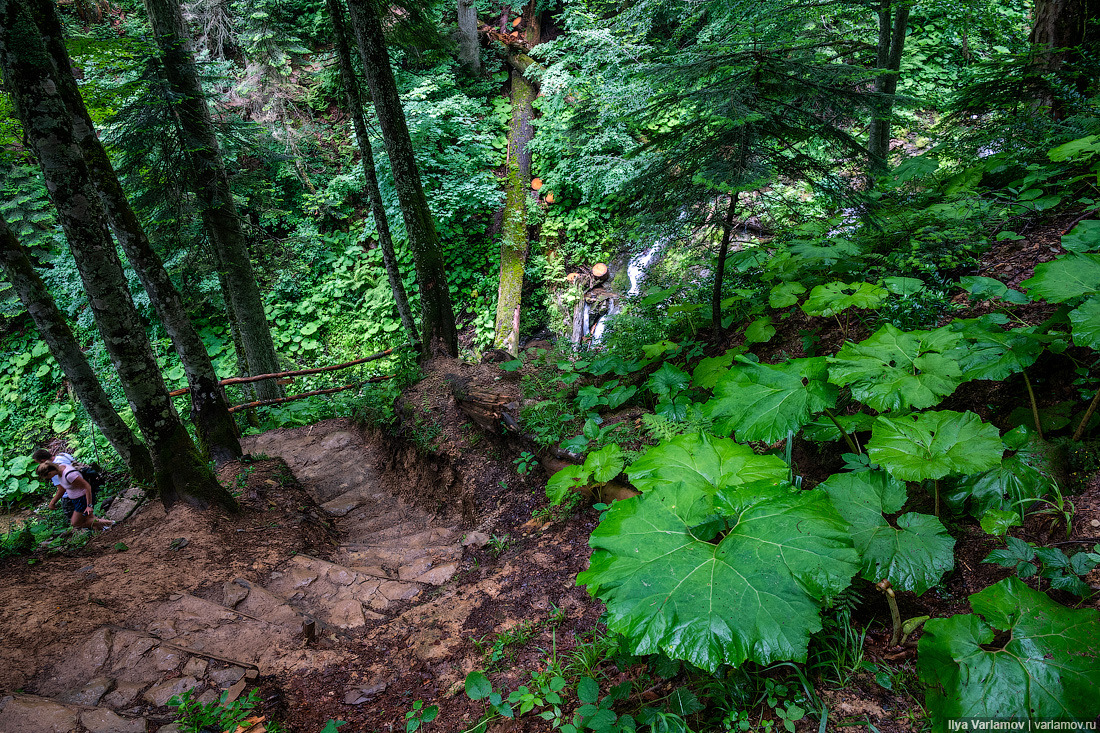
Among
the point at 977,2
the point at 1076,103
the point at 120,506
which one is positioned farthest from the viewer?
the point at 120,506

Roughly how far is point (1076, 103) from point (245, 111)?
16.5 m

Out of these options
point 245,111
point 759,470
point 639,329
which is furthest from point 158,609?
point 245,111

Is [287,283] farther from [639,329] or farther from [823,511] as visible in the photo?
[823,511]

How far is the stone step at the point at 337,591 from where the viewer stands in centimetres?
340

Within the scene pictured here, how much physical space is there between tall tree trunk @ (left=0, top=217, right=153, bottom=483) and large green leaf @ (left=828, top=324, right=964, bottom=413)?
6.26 meters

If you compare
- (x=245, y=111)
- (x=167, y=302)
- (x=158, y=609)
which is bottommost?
(x=158, y=609)

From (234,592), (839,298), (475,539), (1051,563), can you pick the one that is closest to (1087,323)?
(1051,563)

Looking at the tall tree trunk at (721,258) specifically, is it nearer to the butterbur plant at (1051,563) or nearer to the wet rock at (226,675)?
the butterbur plant at (1051,563)

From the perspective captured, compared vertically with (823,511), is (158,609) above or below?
below

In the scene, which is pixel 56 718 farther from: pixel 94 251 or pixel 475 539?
pixel 94 251

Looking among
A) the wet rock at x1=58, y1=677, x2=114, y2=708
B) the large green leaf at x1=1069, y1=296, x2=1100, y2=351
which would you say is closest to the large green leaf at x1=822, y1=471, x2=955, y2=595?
the large green leaf at x1=1069, y1=296, x2=1100, y2=351

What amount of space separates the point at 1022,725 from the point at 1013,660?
5.9 inches

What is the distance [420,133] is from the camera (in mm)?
11039

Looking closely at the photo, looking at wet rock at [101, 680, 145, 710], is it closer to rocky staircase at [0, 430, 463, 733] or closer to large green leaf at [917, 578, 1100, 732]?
rocky staircase at [0, 430, 463, 733]
